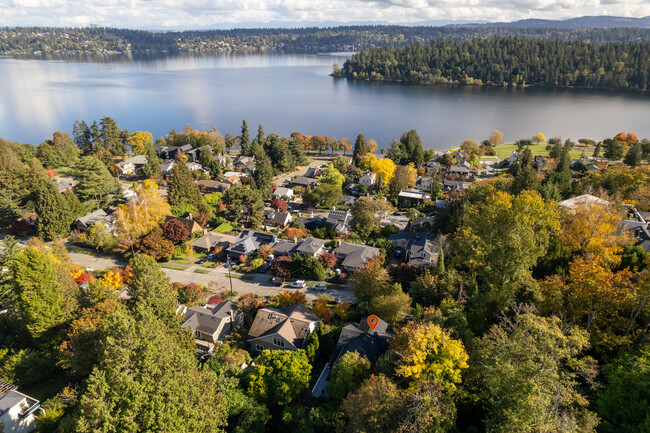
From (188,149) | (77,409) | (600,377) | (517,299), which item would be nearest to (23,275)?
(77,409)

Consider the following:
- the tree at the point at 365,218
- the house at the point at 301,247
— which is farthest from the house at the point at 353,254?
the tree at the point at 365,218

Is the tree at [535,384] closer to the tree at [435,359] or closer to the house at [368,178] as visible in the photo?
the tree at [435,359]

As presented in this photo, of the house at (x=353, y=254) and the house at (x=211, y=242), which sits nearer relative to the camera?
the house at (x=353, y=254)

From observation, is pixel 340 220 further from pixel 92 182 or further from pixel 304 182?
pixel 92 182

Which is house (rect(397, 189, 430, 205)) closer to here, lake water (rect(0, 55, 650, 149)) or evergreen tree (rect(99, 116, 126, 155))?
lake water (rect(0, 55, 650, 149))

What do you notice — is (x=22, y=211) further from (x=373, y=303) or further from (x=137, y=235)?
(x=373, y=303)

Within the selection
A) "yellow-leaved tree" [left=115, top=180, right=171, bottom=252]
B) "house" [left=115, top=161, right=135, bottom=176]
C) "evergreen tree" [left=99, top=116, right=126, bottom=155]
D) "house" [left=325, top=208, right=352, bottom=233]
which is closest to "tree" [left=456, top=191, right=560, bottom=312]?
"house" [left=325, top=208, right=352, bottom=233]
